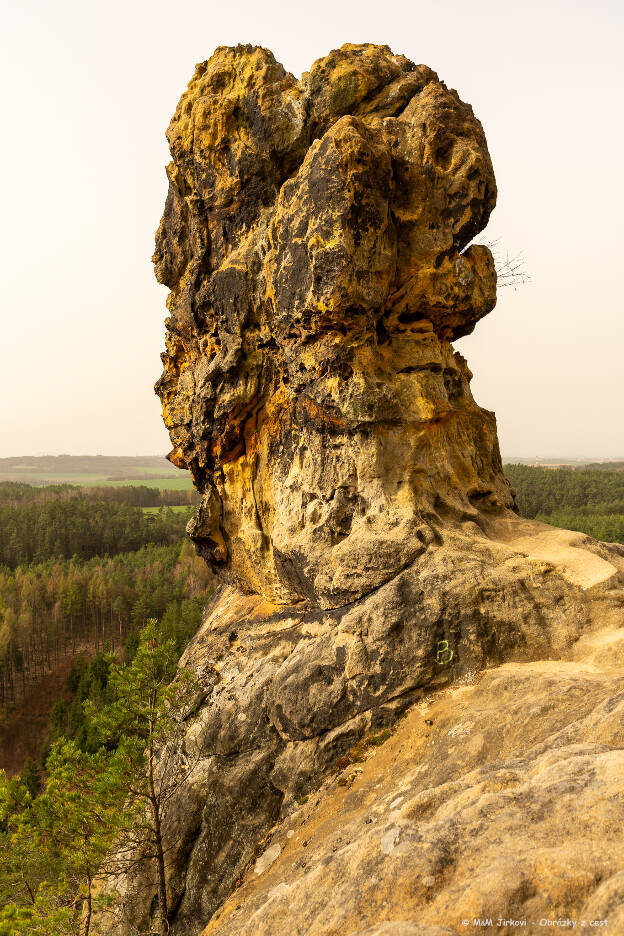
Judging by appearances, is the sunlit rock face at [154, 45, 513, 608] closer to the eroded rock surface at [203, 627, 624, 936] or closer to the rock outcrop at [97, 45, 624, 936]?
the rock outcrop at [97, 45, 624, 936]

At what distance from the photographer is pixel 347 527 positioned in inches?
523

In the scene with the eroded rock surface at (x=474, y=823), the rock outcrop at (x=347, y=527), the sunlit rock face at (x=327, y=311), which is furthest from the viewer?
the sunlit rock face at (x=327, y=311)

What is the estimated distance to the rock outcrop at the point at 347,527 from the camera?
7.54 m

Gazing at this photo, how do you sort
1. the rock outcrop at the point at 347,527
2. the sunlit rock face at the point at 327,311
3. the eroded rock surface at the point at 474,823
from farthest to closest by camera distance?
the sunlit rock face at the point at 327,311, the rock outcrop at the point at 347,527, the eroded rock surface at the point at 474,823

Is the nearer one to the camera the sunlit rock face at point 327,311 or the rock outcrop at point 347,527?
the rock outcrop at point 347,527

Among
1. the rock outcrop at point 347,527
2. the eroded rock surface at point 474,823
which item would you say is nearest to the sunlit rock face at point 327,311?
the rock outcrop at point 347,527

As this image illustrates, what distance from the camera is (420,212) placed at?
14.2m

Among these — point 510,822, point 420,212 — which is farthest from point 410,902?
point 420,212

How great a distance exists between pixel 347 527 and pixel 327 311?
17.4 feet

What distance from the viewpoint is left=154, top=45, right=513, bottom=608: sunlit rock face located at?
41.8ft

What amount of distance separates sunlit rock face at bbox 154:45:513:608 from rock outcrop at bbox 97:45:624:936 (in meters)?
0.07

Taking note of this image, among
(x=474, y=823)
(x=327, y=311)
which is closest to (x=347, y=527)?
(x=327, y=311)

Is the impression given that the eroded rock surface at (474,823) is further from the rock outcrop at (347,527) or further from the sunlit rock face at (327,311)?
the sunlit rock face at (327,311)

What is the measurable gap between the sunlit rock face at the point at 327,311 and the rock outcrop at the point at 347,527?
0.07 metres
